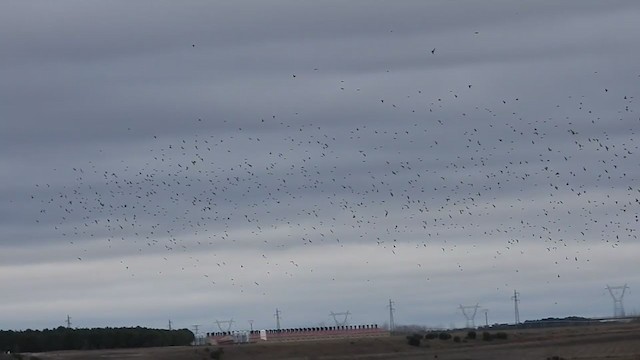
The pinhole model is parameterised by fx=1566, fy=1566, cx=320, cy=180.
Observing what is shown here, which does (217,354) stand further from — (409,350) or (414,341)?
(414,341)

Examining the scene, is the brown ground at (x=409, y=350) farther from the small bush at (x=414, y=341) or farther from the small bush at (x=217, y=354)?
the small bush at (x=414, y=341)

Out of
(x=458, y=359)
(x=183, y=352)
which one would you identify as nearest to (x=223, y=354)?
(x=183, y=352)

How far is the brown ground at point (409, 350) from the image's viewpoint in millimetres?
155250

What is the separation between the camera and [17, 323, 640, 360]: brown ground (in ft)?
509

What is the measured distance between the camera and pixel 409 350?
589ft

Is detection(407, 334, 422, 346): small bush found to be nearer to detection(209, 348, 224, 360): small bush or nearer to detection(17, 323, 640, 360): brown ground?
detection(17, 323, 640, 360): brown ground

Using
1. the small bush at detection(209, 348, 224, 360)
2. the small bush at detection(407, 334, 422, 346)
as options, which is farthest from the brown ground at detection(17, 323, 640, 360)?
the small bush at detection(407, 334, 422, 346)

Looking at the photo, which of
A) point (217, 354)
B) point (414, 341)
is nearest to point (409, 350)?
point (414, 341)

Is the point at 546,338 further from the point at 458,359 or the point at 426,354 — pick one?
the point at 458,359

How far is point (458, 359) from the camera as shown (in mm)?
150875

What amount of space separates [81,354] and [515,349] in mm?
46449

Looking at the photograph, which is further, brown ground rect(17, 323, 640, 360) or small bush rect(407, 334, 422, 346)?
small bush rect(407, 334, 422, 346)

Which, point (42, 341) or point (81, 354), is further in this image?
point (42, 341)

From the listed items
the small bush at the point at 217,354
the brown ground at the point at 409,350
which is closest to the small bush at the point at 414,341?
the brown ground at the point at 409,350
